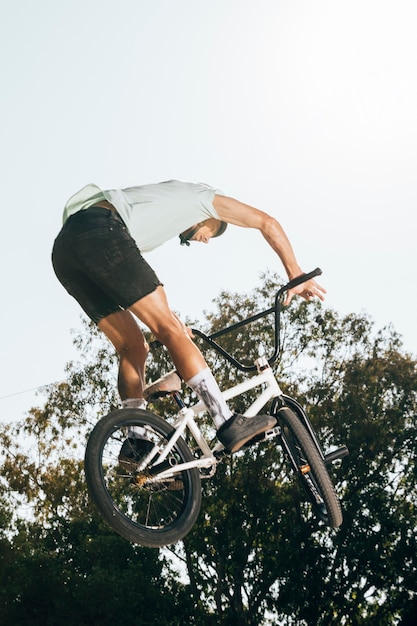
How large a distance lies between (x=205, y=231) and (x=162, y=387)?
917 mm

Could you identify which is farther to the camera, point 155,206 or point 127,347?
point 127,347

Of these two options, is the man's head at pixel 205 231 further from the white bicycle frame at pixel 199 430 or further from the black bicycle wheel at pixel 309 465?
the black bicycle wheel at pixel 309 465

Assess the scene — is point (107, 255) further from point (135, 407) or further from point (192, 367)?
point (135, 407)

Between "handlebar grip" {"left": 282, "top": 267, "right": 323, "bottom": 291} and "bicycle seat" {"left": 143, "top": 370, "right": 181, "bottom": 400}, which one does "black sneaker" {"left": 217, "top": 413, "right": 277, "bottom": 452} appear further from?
"handlebar grip" {"left": 282, "top": 267, "right": 323, "bottom": 291}

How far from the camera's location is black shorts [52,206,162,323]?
12.5 ft

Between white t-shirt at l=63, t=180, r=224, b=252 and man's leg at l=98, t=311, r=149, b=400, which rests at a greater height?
white t-shirt at l=63, t=180, r=224, b=252

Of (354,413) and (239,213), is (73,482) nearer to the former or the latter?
(354,413)

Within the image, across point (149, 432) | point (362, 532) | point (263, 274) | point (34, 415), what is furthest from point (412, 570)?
point (149, 432)

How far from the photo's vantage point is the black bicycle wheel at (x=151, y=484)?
3.65m

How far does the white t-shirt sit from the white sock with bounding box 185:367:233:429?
780 millimetres

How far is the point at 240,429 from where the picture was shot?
3893mm

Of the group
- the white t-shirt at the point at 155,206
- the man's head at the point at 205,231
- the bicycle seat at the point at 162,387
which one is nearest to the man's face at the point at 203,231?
the man's head at the point at 205,231

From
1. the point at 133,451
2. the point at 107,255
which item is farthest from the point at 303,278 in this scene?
the point at 133,451

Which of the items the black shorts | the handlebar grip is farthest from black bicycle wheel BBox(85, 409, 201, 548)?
the handlebar grip
